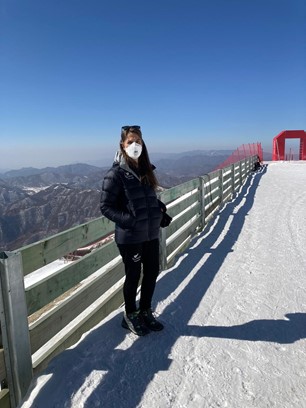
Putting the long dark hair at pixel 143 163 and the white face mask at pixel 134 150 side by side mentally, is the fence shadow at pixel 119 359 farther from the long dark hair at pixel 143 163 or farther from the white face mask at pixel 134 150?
the white face mask at pixel 134 150

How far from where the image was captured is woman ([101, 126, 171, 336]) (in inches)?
114

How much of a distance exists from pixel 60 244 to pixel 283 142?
3700 cm

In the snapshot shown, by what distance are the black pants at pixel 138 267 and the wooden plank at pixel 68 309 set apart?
381 mm

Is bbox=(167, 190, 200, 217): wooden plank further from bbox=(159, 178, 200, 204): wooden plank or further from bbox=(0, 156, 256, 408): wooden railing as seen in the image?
bbox=(0, 156, 256, 408): wooden railing

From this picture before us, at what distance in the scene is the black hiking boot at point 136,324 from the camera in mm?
3274

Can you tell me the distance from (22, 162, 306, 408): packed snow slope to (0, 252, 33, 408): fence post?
162 millimetres

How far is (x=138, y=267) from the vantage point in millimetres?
3158

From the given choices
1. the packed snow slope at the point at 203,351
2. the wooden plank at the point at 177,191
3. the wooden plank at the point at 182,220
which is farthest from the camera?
the wooden plank at the point at 182,220

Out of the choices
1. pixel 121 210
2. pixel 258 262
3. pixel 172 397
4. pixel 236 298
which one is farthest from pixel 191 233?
pixel 172 397

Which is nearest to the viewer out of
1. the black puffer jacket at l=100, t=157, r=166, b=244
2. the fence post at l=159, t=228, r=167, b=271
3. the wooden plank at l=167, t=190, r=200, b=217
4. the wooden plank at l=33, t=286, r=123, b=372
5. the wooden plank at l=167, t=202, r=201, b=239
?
the wooden plank at l=33, t=286, r=123, b=372

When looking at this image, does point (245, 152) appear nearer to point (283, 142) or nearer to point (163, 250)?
point (283, 142)

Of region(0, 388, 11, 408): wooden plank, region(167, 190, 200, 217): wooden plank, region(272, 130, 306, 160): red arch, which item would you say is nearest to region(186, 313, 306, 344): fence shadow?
region(0, 388, 11, 408): wooden plank

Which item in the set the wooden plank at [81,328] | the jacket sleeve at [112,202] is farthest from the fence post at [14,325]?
the jacket sleeve at [112,202]

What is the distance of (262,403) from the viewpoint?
2.39 m
